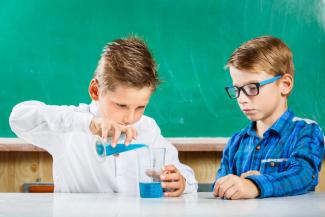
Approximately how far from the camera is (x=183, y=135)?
9.55ft

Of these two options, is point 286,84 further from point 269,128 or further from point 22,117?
point 22,117

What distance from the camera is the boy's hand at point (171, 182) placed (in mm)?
1614

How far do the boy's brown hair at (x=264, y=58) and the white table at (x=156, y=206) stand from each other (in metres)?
0.54

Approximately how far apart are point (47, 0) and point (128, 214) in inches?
81.4

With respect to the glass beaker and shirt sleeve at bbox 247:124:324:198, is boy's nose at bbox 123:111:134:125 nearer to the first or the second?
the glass beaker

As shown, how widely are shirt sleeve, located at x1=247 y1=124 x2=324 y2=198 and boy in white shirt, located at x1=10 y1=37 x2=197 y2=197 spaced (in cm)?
26

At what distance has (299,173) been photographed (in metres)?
1.66

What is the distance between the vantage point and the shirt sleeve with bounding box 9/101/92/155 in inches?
66.2

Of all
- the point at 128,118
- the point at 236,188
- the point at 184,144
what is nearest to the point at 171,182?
the point at 236,188

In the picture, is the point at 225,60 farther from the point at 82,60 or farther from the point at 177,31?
the point at 82,60

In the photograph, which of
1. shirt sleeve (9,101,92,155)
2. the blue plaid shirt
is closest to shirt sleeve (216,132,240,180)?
the blue plaid shirt

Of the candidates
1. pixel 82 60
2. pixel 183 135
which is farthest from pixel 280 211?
pixel 82 60

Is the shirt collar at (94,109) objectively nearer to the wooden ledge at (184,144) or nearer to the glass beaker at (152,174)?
the glass beaker at (152,174)

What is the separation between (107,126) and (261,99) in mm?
630
